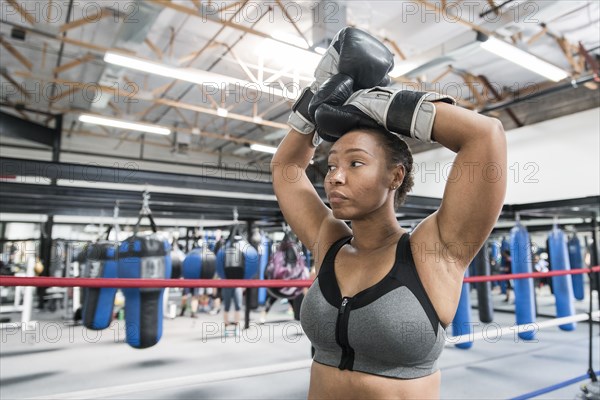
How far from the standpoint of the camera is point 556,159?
7.89 m

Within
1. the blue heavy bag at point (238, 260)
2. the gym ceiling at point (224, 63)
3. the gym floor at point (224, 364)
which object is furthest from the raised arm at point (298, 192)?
the blue heavy bag at point (238, 260)

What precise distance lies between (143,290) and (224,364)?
2.48 m

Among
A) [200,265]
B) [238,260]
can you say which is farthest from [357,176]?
[200,265]

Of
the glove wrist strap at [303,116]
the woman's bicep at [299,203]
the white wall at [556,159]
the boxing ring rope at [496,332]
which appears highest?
the white wall at [556,159]

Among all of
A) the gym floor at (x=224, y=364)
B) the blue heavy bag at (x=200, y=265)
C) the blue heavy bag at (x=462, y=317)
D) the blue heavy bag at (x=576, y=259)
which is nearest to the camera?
the gym floor at (x=224, y=364)

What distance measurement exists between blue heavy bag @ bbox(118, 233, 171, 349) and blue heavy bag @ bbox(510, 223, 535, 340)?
4.31 m

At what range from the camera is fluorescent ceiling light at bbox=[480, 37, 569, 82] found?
16.0 ft

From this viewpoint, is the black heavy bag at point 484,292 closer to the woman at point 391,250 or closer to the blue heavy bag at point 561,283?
the blue heavy bag at point 561,283

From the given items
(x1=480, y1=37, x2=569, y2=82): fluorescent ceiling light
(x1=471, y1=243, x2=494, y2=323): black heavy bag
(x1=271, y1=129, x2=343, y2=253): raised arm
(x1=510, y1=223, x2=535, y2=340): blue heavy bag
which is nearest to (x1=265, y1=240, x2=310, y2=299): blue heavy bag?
(x1=471, y1=243, x2=494, y2=323): black heavy bag

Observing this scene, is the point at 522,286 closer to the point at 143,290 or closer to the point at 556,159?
the point at 556,159

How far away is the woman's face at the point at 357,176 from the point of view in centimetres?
95

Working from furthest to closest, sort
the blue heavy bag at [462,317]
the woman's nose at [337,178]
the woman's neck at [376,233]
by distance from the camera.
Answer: the blue heavy bag at [462,317]
the woman's neck at [376,233]
the woman's nose at [337,178]

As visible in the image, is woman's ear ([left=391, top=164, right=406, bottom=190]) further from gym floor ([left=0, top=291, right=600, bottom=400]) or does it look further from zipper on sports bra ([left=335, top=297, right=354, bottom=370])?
gym floor ([left=0, top=291, right=600, bottom=400])

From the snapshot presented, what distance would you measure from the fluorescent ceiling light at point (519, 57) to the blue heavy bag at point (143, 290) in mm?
4462
